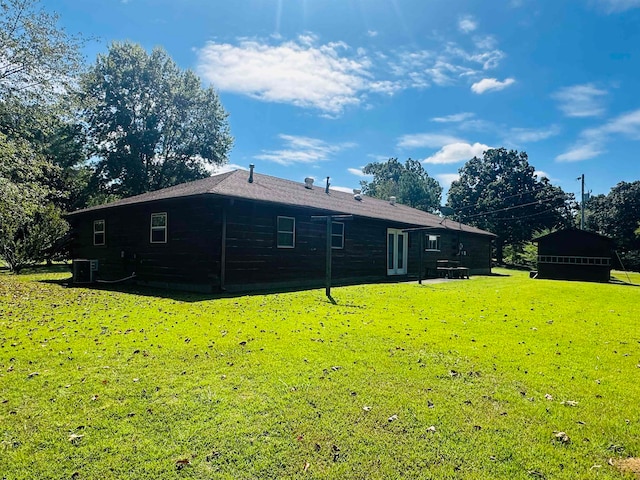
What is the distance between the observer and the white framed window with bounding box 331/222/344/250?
47.9 feet

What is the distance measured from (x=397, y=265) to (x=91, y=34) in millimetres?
15215

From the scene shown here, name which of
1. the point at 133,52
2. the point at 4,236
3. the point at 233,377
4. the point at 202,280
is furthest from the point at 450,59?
the point at 133,52

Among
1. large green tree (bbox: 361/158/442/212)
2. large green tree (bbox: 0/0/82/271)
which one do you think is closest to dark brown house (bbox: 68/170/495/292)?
large green tree (bbox: 0/0/82/271)

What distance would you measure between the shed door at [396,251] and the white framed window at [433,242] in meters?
1.83

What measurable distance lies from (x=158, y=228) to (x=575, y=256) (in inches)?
774

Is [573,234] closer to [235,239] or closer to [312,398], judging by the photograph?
[235,239]

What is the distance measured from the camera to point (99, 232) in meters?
16.0

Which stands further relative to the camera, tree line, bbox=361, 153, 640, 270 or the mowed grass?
tree line, bbox=361, 153, 640, 270

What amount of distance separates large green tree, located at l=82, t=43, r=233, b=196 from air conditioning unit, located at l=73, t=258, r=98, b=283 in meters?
17.9

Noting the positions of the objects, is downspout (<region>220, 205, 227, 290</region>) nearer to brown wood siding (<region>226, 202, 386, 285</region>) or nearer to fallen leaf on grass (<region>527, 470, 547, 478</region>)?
brown wood siding (<region>226, 202, 386, 285</region>)

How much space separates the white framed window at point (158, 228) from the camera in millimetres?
12547

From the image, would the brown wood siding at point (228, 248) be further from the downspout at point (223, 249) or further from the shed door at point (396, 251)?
the shed door at point (396, 251)

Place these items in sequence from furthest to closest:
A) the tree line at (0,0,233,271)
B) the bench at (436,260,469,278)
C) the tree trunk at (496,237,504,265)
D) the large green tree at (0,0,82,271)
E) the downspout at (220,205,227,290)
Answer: the tree trunk at (496,237,504,265)
the bench at (436,260,469,278)
the tree line at (0,0,233,271)
the large green tree at (0,0,82,271)
the downspout at (220,205,227,290)

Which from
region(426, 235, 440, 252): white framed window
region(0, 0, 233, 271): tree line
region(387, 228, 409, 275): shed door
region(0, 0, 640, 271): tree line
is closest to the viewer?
region(0, 0, 640, 271): tree line
